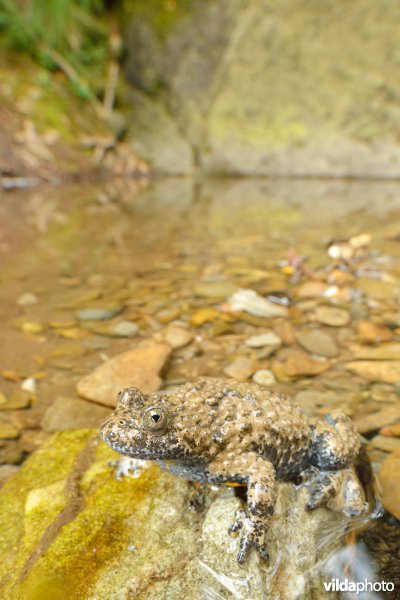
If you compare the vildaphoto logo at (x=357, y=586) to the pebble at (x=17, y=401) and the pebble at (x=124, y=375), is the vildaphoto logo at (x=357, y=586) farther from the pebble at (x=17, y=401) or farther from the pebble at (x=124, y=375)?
the pebble at (x=17, y=401)

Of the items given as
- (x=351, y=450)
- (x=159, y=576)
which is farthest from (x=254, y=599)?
(x=351, y=450)

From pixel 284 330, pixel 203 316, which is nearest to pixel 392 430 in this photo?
pixel 284 330

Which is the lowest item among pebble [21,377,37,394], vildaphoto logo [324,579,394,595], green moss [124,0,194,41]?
pebble [21,377,37,394]

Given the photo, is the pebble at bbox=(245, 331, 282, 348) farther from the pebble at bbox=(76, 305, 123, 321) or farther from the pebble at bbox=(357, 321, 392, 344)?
the pebble at bbox=(76, 305, 123, 321)

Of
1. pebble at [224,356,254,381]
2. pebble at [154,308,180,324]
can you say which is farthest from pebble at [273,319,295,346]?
pebble at [154,308,180,324]

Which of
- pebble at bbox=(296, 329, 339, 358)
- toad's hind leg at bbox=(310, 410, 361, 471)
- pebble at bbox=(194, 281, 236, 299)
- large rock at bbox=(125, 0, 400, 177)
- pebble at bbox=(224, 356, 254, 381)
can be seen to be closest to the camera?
toad's hind leg at bbox=(310, 410, 361, 471)

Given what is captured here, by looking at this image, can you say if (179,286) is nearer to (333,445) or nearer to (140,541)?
(333,445)
